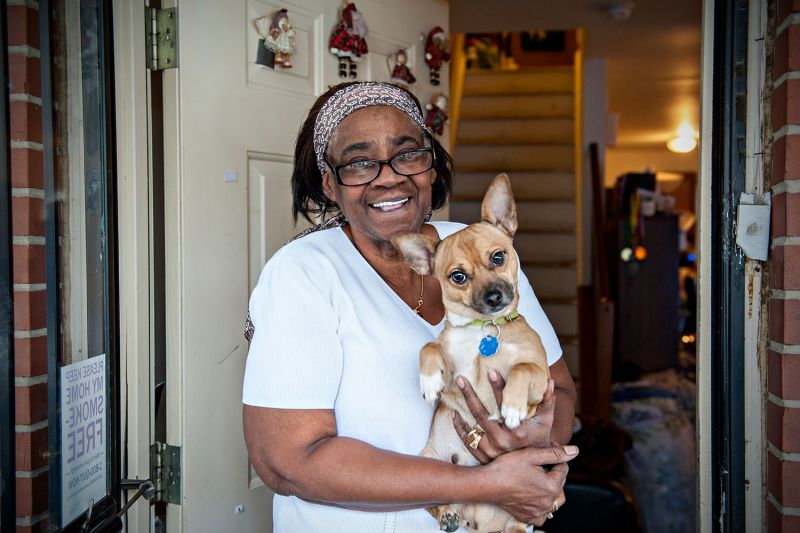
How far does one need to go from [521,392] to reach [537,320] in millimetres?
348

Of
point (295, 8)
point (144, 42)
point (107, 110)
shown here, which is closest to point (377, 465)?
point (107, 110)

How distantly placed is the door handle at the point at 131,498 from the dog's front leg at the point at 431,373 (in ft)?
2.54

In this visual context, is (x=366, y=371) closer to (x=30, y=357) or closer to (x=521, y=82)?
(x=30, y=357)

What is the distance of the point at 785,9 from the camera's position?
1.46m

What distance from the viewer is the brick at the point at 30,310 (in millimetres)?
1175

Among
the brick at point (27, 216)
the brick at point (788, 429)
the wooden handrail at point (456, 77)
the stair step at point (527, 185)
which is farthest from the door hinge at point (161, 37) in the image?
the wooden handrail at point (456, 77)

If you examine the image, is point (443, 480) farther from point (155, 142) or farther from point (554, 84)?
point (554, 84)

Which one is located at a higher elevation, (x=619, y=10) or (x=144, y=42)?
(x=619, y=10)

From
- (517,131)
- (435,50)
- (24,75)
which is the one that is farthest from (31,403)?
(517,131)

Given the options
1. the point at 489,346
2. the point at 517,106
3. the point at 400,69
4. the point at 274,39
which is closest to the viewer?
the point at 489,346

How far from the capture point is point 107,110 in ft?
4.78

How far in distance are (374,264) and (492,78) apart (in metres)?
6.01

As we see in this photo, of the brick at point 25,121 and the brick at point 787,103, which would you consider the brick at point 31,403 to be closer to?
the brick at point 25,121

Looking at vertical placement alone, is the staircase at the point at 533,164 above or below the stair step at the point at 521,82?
below
